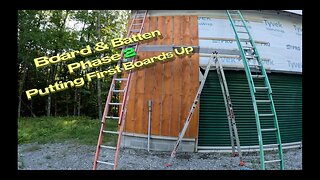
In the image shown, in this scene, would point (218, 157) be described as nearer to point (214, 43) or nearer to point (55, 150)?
point (214, 43)

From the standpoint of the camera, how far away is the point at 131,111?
26.5 feet

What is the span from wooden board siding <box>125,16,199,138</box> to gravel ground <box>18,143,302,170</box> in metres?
0.77

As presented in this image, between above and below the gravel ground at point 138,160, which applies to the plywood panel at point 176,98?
above

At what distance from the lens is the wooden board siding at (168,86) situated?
7594 millimetres

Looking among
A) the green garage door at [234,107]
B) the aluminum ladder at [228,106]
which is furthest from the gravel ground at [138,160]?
the aluminum ladder at [228,106]

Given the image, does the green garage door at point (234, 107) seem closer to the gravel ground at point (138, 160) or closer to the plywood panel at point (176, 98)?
the gravel ground at point (138, 160)

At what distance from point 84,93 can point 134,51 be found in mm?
13802

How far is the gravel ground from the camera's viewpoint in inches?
252

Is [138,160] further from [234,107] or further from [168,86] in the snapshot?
[234,107]

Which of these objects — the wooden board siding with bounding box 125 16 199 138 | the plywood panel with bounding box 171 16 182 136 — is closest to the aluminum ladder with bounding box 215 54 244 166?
the wooden board siding with bounding box 125 16 199 138

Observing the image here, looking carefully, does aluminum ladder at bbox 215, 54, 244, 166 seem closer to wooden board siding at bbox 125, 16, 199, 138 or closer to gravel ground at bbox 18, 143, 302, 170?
gravel ground at bbox 18, 143, 302, 170

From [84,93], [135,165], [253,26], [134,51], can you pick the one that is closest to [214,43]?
[253,26]

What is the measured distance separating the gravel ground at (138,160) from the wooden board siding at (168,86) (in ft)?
2.54

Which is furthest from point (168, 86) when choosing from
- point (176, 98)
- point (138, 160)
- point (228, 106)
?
point (138, 160)
